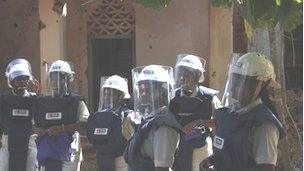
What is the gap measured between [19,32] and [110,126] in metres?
4.28

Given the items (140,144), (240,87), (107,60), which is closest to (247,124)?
(240,87)

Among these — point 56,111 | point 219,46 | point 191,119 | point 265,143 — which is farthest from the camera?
point 219,46

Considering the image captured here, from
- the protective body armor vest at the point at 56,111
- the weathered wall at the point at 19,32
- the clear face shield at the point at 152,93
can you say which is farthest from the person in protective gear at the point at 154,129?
the weathered wall at the point at 19,32

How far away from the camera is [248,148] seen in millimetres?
4023

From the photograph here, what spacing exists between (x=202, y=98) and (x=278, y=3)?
2588 millimetres

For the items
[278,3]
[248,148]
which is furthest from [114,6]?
[278,3]

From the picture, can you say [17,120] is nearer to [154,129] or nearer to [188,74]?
[188,74]

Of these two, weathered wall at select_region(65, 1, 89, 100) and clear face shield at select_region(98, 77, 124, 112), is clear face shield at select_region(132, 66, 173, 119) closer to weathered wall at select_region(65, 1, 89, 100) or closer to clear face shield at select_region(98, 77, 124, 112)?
clear face shield at select_region(98, 77, 124, 112)

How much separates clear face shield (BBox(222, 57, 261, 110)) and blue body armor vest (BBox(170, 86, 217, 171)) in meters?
1.14

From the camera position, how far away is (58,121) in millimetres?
6059

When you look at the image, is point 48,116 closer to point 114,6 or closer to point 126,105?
point 126,105

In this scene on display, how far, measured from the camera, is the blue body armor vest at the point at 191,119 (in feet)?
18.2

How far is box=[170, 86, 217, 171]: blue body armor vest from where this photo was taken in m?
5.55

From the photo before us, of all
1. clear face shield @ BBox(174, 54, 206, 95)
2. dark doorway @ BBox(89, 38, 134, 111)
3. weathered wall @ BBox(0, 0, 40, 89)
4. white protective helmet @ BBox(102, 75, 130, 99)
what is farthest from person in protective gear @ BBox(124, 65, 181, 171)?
weathered wall @ BBox(0, 0, 40, 89)
